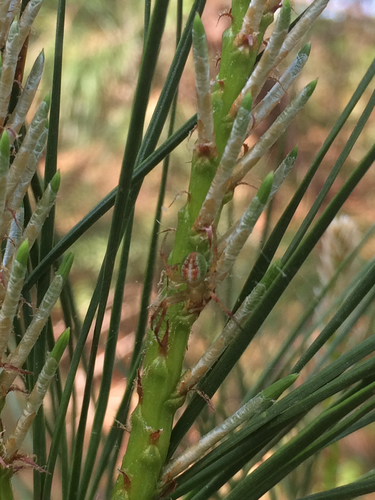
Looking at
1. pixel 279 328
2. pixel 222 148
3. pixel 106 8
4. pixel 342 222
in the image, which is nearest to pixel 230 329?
pixel 222 148

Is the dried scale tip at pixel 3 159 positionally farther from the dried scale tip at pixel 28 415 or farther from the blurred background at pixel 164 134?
the blurred background at pixel 164 134

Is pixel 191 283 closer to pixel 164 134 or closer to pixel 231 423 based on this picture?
pixel 231 423

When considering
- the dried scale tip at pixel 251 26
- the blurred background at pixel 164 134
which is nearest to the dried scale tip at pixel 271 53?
the dried scale tip at pixel 251 26

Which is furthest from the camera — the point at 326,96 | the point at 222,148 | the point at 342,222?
the point at 326,96

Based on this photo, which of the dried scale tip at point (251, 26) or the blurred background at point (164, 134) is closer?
the dried scale tip at point (251, 26)

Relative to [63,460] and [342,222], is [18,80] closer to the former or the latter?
[63,460]

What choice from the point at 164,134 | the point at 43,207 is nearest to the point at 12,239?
the point at 43,207
